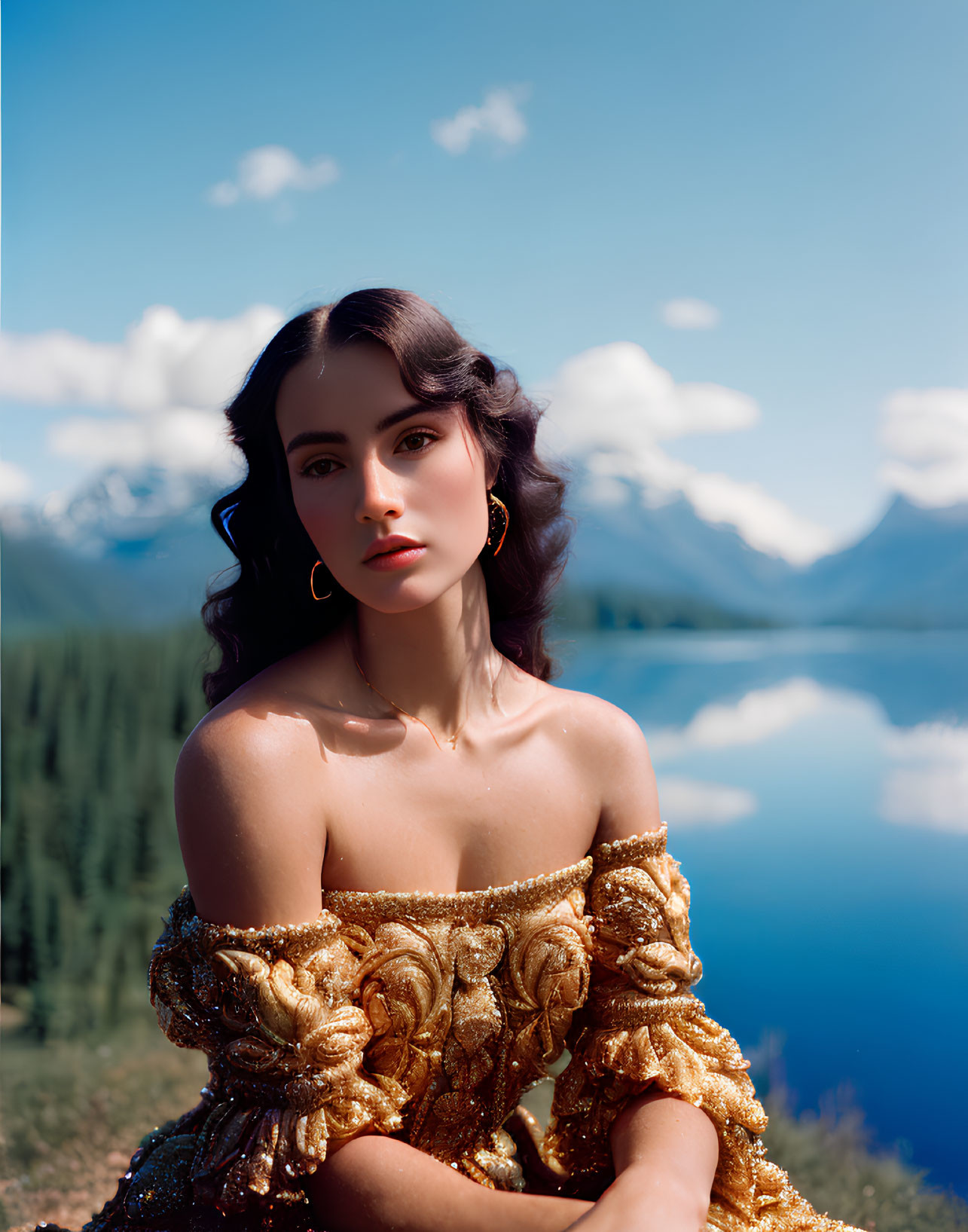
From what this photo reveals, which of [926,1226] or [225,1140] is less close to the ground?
[225,1140]

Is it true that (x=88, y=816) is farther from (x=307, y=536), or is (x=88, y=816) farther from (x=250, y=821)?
(x=250, y=821)

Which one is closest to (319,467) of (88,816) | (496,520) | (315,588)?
(315,588)

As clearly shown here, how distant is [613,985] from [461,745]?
48 centimetres

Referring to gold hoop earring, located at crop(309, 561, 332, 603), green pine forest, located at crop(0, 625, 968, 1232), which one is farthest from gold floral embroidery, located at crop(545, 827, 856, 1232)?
green pine forest, located at crop(0, 625, 968, 1232)

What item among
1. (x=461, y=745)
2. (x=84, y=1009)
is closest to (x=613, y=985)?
(x=461, y=745)

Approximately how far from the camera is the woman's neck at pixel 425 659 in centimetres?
156

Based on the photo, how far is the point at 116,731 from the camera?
4.26 meters

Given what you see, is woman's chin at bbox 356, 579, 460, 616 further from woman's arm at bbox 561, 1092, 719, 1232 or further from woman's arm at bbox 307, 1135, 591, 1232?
woman's arm at bbox 561, 1092, 719, 1232

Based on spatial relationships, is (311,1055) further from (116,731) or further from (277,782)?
(116,731)

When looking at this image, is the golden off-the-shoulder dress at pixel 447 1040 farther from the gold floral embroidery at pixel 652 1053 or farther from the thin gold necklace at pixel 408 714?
the thin gold necklace at pixel 408 714

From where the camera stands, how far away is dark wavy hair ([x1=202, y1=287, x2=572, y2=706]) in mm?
1464

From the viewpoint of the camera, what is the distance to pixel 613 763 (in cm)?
163

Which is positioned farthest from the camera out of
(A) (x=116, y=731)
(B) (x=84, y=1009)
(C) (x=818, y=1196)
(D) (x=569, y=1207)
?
(A) (x=116, y=731)

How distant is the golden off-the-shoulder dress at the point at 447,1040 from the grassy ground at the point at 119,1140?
3.91ft
